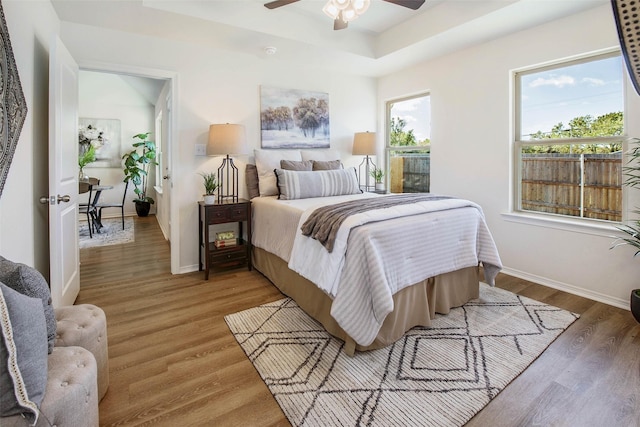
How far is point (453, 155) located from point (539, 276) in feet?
5.08

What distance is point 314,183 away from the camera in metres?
3.39

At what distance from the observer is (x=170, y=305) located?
2699mm

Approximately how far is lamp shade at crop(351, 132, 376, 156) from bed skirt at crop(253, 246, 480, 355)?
1.97 metres

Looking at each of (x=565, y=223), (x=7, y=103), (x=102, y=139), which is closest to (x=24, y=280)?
(x=7, y=103)

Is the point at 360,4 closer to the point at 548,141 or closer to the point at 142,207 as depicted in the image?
the point at 548,141

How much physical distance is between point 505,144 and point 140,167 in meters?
6.99

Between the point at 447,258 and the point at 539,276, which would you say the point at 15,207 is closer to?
the point at 447,258

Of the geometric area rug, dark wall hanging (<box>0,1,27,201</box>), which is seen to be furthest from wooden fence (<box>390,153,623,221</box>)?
dark wall hanging (<box>0,1,27,201</box>)

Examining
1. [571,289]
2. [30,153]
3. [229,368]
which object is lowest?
[229,368]

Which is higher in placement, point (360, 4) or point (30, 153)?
point (360, 4)

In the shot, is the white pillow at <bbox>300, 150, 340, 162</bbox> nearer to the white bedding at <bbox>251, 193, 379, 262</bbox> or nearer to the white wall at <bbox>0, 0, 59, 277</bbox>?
the white bedding at <bbox>251, 193, 379, 262</bbox>

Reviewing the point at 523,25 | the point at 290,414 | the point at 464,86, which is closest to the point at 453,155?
the point at 464,86

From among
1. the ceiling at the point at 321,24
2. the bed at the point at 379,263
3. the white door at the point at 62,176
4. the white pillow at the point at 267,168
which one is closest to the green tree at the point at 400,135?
the ceiling at the point at 321,24

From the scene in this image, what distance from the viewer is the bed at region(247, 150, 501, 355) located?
6.36ft
